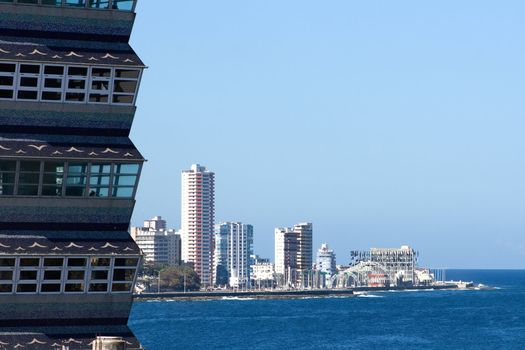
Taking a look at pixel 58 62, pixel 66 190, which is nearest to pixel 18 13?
pixel 58 62

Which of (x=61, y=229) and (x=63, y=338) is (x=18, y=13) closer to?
(x=61, y=229)

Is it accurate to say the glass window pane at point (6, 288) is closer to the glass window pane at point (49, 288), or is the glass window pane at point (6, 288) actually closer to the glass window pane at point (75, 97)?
the glass window pane at point (49, 288)

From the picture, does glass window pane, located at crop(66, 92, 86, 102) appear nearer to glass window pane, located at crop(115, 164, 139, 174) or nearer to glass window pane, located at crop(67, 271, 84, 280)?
glass window pane, located at crop(115, 164, 139, 174)

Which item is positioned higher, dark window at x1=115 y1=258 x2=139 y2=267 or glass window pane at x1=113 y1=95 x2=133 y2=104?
glass window pane at x1=113 y1=95 x2=133 y2=104

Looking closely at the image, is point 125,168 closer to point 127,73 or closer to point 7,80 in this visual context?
point 127,73

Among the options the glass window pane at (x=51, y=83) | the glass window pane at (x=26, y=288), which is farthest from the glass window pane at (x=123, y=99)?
the glass window pane at (x=26, y=288)

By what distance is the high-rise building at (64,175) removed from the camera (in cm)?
7850

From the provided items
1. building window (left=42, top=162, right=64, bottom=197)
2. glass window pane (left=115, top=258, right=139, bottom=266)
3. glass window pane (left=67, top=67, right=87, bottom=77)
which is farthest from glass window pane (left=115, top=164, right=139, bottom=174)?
glass window pane (left=67, top=67, right=87, bottom=77)

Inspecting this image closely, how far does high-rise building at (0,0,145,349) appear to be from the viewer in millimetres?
78500

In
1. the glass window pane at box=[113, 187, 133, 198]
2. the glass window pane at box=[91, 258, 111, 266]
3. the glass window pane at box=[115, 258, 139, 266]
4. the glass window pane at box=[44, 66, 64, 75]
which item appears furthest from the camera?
the glass window pane at box=[113, 187, 133, 198]

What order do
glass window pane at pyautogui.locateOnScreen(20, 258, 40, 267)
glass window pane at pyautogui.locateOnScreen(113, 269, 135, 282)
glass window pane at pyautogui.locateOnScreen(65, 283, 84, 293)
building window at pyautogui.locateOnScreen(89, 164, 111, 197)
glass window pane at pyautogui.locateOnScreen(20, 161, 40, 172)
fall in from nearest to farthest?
glass window pane at pyautogui.locateOnScreen(20, 258, 40, 267) → glass window pane at pyautogui.locateOnScreen(20, 161, 40, 172) → glass window pane at pyautogui.locateOnScreen(65, 283, 84, 293) → building window at pyautogui.locateOnScreen(89, 164, 111, 197) → glass window pane at pyautogui.locateOnScreen(113, 269, 135, 282)

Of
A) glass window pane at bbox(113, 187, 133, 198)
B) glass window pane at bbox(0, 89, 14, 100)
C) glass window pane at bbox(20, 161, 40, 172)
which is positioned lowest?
glass window pane at bbox(113, 187, 133, 198)

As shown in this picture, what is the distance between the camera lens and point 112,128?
81062 mm

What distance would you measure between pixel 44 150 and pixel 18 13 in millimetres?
7415
